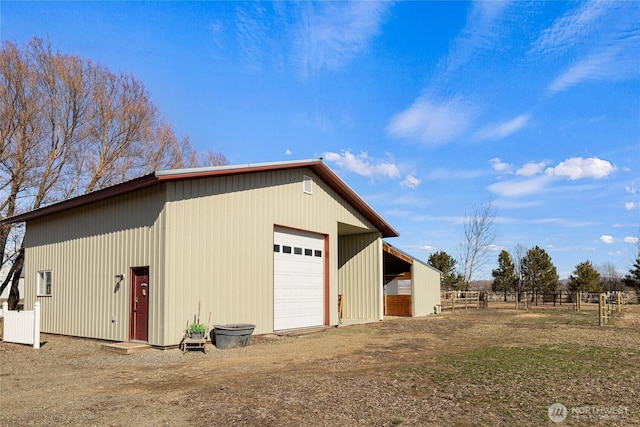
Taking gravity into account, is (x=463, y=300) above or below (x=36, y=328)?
below

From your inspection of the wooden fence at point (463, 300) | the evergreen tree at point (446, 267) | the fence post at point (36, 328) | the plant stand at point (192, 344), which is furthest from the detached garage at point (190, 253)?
the evergreen tree at point (446, 267)

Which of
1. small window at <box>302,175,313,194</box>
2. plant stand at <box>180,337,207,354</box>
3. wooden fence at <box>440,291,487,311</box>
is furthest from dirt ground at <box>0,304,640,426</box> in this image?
wooden fence at <box>440,291,487,311</box>

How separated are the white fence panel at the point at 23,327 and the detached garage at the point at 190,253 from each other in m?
1.60

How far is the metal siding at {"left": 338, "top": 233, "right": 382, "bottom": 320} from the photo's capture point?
22.5 m

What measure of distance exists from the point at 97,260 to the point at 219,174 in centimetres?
473

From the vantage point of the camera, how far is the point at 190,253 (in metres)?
13.2

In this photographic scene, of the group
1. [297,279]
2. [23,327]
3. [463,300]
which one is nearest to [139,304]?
[23,327]

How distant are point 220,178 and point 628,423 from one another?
1142 centimetres

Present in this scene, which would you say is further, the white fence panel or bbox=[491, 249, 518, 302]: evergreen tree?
bbox=[491, 249, 518, 302]: evergreen tree

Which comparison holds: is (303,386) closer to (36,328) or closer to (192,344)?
(192,344)

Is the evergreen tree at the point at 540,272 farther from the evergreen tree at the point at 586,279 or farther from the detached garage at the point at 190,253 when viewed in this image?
the detached garage at the point at 190,253

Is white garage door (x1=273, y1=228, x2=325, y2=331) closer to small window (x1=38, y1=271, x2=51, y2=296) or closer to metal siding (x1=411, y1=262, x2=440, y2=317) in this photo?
metal siding (x1=411, y1=262, x2=440, y2=317)

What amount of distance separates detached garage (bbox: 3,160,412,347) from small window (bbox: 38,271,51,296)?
0.04 metres

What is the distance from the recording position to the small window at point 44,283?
17297 mm
